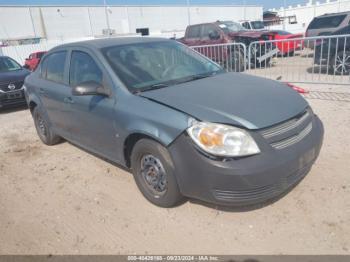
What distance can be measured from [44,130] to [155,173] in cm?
328

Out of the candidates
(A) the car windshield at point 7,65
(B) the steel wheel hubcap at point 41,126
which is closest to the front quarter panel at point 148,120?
(B) the steel wheel hubcap at point 41,126

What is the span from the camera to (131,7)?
5406 cm

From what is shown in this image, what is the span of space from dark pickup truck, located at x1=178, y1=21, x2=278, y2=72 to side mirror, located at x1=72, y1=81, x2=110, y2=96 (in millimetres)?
5513

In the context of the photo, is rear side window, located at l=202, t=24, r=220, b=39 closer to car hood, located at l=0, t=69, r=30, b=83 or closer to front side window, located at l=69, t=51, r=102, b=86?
car hood, located at l=0, t=69, r=30, b=83

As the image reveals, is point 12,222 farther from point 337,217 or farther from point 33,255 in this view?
point 337,217

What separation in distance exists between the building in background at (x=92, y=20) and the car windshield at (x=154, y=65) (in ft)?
132

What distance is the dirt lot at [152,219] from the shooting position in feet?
9.22

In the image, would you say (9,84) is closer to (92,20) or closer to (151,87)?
(151,87)

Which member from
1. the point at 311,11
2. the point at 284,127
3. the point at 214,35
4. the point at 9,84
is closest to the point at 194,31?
the point at 214,35

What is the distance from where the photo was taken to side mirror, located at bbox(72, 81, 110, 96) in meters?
3.50

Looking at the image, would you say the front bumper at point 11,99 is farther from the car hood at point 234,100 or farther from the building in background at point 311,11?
the building in background at point 311,11

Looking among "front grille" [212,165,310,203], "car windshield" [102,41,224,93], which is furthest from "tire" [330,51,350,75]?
"front grille" [212,165,310,203]

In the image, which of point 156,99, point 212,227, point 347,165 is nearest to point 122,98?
point 156,99

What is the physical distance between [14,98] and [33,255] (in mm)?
7444
